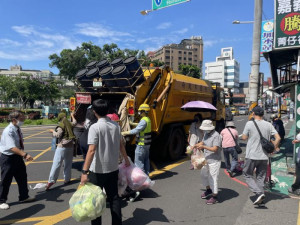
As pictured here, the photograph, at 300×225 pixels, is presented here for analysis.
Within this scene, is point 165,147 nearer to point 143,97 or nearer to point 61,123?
point 143,97

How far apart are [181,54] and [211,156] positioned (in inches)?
4602

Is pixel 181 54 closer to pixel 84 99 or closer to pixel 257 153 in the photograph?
pixel 84 99

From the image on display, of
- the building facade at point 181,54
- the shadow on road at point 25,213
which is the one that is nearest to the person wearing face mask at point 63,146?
the shadow on road at point 25,213

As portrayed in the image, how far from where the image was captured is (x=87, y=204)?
2.85 m

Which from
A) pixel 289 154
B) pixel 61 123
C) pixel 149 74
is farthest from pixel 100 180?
pixel 289 154

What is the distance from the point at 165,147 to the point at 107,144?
424 cm

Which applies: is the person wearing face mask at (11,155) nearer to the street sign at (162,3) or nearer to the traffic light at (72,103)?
the traffic light at (72,103)

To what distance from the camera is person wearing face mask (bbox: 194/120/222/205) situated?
4.25 metres

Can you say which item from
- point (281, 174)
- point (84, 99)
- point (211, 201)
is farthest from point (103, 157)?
point (281, 174)

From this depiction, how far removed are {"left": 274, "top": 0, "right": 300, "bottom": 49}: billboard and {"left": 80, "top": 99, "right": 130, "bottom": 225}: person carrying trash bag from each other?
19.6 ft

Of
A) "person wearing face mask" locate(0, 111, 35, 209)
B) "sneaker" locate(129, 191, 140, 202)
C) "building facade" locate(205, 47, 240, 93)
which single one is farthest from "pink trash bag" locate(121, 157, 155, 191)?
"building facade" locate(205, 47, 240, 93)

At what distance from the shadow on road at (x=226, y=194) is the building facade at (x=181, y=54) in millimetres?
107559

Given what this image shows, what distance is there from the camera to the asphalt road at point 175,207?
12.1 feet

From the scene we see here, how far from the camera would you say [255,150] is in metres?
4.21
